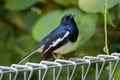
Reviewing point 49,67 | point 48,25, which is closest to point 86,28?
point 48,25

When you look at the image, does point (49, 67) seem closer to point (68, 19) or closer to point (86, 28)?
point (68, 19)

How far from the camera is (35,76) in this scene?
2.46 meters

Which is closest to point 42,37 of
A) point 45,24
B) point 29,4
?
point 45,24

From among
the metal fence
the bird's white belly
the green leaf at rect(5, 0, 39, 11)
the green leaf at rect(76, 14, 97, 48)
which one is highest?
the green leaf at rect(5, 0, 39, 11)

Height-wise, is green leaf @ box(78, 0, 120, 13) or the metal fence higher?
green leaf @ box(78, 0, 120, 13)

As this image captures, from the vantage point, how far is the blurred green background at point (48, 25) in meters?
1.94

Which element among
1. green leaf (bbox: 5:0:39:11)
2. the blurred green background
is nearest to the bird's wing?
the blurred green background

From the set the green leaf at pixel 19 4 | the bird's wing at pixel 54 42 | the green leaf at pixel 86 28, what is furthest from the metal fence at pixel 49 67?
the green leaf at pixel 19 4

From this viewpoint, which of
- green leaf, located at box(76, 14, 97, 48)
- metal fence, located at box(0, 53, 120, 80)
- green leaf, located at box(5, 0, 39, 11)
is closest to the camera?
metal fence, located at box(0, 53, 120, 80)

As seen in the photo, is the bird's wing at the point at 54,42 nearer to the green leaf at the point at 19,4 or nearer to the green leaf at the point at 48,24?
the green leaf at the point at 48,24

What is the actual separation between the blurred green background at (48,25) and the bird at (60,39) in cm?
7

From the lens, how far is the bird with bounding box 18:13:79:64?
5.69 feet

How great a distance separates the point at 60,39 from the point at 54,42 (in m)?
0.04

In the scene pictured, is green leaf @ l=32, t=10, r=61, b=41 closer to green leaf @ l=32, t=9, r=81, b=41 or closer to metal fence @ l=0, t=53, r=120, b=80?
green leaf @ l=32, t=9, r=81, b=41
